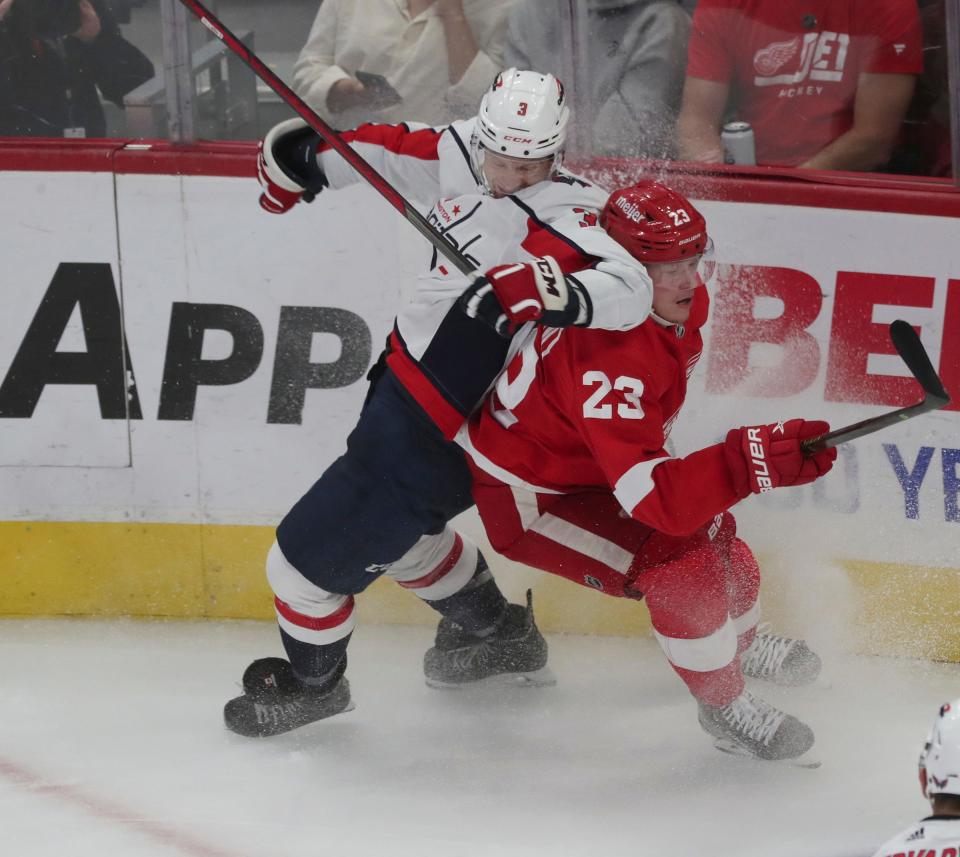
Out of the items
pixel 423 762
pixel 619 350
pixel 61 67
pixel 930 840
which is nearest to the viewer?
pixel 930 840

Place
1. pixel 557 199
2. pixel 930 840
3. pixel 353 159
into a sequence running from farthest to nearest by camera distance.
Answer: pixel 353 159, pixel 557 199, pixel 930 840

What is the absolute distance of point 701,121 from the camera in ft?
9.95

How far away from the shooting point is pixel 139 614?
342 cm

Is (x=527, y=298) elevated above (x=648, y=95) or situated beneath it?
situated beneath

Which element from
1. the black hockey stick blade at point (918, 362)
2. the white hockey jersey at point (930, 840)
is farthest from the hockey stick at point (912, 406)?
the white hockey jersey at point (930, 840)

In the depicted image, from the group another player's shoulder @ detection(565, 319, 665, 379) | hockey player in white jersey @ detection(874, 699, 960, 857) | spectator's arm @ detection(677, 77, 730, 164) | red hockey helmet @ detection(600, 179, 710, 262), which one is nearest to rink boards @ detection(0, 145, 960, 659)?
spectator's arm @ detection(677, 77, 730, 164)

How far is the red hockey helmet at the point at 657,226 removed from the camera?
2.33 metres

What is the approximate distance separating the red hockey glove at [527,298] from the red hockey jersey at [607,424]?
0.16 meters

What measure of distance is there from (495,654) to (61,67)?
5.57ft

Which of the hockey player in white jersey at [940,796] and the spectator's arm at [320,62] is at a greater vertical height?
the spectator's arm at [320,62]

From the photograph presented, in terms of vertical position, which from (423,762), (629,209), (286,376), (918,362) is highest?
(629,209)

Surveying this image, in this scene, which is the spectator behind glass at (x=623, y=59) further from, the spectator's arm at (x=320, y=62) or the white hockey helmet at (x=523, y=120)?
the white hockey helmet at (x=523, y=120)

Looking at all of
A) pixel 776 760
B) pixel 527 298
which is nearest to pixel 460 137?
pixel 527 298

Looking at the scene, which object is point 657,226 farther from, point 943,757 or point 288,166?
point 943,757
